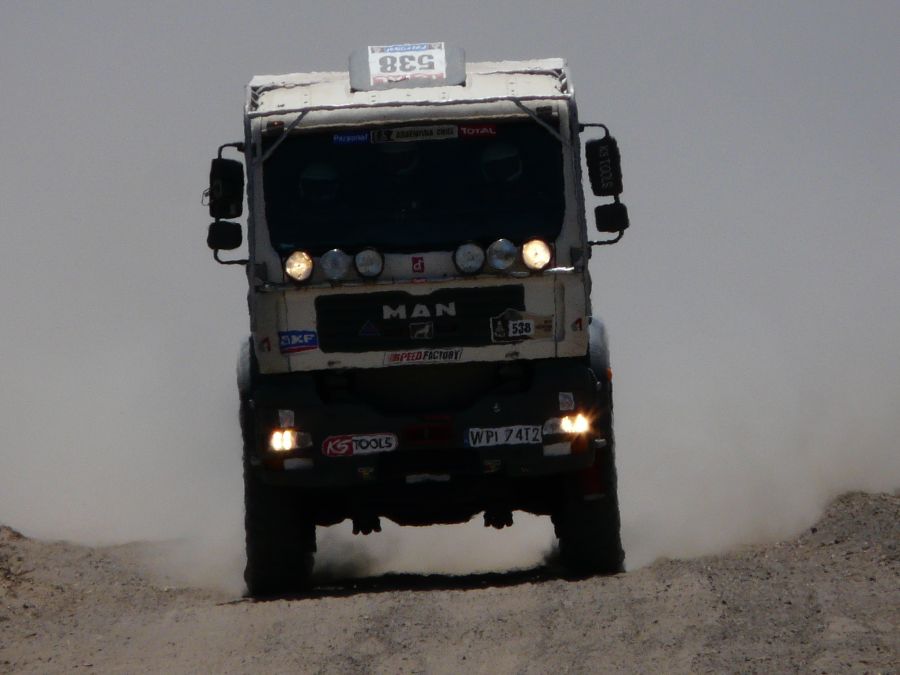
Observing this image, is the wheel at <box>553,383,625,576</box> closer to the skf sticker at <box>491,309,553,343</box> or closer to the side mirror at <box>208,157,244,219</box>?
the skf sticker at <box>491,309,553,343</box>

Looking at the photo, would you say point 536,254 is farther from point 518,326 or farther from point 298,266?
point 298,266

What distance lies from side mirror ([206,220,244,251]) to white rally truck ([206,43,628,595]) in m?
0.01

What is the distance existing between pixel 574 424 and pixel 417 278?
1317 millimetres

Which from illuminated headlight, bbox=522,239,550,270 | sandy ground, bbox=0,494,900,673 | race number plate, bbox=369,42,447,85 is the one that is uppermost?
race number plate, bbox=369,42,447,85

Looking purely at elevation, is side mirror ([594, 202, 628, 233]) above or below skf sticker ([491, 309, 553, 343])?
above

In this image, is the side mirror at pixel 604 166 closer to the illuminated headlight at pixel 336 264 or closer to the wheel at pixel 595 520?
the wheel at pixel 595 520

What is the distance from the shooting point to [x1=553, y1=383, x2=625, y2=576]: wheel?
42.7 ft

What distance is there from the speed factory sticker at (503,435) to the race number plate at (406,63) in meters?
2.19

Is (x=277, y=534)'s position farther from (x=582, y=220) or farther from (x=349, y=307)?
(x=582, y=220)

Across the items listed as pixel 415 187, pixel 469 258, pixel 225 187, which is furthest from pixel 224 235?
pixel 469 258

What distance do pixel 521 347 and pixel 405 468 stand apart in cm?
101

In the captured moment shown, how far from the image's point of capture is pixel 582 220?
12320 mm

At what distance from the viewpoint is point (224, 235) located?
1259cm

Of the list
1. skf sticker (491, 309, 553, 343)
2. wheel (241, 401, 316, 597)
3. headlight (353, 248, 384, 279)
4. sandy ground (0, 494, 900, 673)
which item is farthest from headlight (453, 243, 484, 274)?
sandy ground (0, 494, 900, 673)
